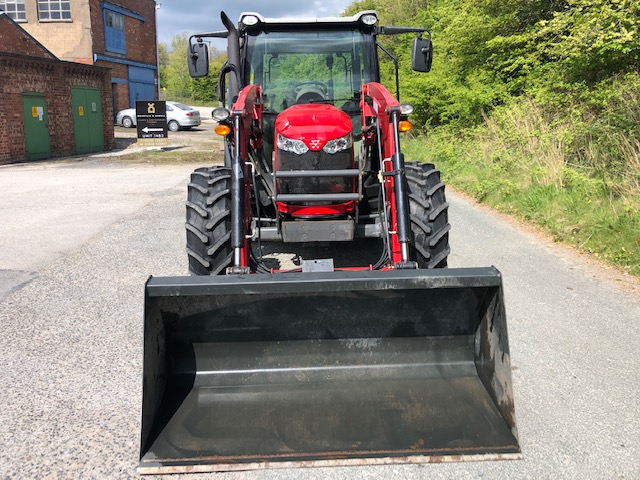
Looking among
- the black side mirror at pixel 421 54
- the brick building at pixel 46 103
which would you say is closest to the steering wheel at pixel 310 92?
the black side mirror at pixel 421 54

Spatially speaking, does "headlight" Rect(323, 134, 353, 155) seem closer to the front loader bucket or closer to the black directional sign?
the front loader bucket

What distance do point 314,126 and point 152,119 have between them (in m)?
18.8

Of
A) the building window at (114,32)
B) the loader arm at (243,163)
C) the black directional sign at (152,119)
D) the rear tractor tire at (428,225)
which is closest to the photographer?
the loader arm at (243,163)

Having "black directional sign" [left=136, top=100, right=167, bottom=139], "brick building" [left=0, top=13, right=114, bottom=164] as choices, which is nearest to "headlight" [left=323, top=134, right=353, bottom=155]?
A: "brick building" [left=0, top=13, right=114, bottom=164]

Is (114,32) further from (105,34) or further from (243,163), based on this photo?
(243,163)

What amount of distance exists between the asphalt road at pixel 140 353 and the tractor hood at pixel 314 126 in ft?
6.37

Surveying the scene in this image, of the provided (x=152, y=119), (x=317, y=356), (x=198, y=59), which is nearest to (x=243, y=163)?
(x=317, y=356)

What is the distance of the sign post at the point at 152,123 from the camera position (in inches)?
837

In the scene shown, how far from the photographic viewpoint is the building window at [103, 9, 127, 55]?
30906 millimetres

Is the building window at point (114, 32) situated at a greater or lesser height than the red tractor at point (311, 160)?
greater

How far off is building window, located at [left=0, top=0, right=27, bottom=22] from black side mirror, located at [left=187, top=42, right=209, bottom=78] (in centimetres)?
2885

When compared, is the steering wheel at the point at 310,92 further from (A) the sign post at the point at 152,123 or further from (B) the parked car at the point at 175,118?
(B) the parked car at the point at 175,118

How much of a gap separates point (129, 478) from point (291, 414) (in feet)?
2.67

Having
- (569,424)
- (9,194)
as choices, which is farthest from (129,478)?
(9,194)
